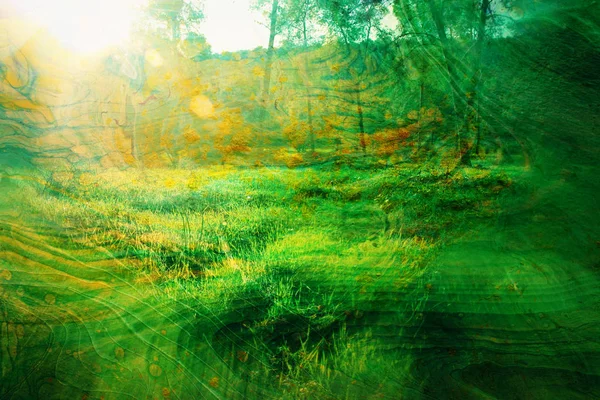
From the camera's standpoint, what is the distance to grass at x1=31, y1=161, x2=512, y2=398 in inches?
64.9

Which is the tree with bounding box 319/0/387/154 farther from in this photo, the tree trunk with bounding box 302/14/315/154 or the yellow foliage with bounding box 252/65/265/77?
the yellow foliage with bounding box 252/65/265/77

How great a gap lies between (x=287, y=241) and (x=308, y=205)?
39cm

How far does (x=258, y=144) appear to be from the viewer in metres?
2.85

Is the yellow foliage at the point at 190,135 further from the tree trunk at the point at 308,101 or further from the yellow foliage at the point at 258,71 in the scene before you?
the tree trunk at the point at 308,101

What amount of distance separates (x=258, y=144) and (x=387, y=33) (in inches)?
47.7

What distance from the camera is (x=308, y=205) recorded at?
2457 millimetres

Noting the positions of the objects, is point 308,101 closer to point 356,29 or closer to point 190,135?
point 356,29

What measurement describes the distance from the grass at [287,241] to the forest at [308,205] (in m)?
0.01

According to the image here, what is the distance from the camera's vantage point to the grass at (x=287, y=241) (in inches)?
64.9

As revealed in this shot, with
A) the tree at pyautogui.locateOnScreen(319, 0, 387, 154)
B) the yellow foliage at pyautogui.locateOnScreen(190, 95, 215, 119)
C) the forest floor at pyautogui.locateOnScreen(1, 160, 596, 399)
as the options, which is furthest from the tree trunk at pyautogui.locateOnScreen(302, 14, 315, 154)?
the yellow foliage at pyautogui.locateOnScreen(190, 95, 215, 119)

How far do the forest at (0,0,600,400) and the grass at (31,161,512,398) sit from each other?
13 mm

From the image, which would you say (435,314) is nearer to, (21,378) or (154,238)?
(154,238)

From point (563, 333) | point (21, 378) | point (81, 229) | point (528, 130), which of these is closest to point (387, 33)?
point (528, 130)

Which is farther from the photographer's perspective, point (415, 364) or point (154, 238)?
point (154, 238)
